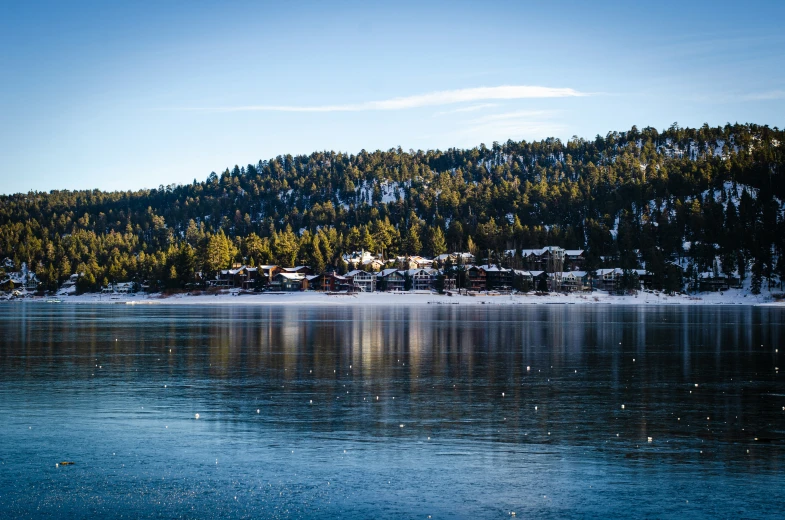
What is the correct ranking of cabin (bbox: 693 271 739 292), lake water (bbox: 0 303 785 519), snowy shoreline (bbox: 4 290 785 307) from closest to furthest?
lake water (bbox: 0 303 785 519)
snowy shoreline (bbox: 4 290 785 307)
cabin (bbox: 693 271 739 292)

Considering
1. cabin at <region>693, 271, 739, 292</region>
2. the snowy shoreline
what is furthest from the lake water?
cabin at <region>693, 271, 739, 292</region>

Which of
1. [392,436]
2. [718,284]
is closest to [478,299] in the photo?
[718,284]

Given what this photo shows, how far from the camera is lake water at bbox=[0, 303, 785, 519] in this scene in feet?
57.0

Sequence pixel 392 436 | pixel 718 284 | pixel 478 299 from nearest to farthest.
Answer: pixel 392 436
pixel 478 299
pixel 718 284

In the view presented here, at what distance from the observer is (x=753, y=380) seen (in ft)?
119

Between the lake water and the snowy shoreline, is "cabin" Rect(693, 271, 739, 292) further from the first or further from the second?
the lake water

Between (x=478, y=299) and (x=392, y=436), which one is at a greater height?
(x=392, y=436)

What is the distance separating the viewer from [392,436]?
928 inches

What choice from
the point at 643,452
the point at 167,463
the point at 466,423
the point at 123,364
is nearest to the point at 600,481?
the point at 643,452

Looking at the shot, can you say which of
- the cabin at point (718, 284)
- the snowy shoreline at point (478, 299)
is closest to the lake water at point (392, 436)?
the snowy shoreline at point (478, 299)

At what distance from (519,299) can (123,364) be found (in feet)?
513

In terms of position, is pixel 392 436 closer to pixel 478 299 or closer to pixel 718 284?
pixel 478 299

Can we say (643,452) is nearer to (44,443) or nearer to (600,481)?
(600,481)

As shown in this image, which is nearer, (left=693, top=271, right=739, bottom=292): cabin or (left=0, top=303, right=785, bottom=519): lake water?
(left=0, top=303, right=785, bottom=519): lake water
